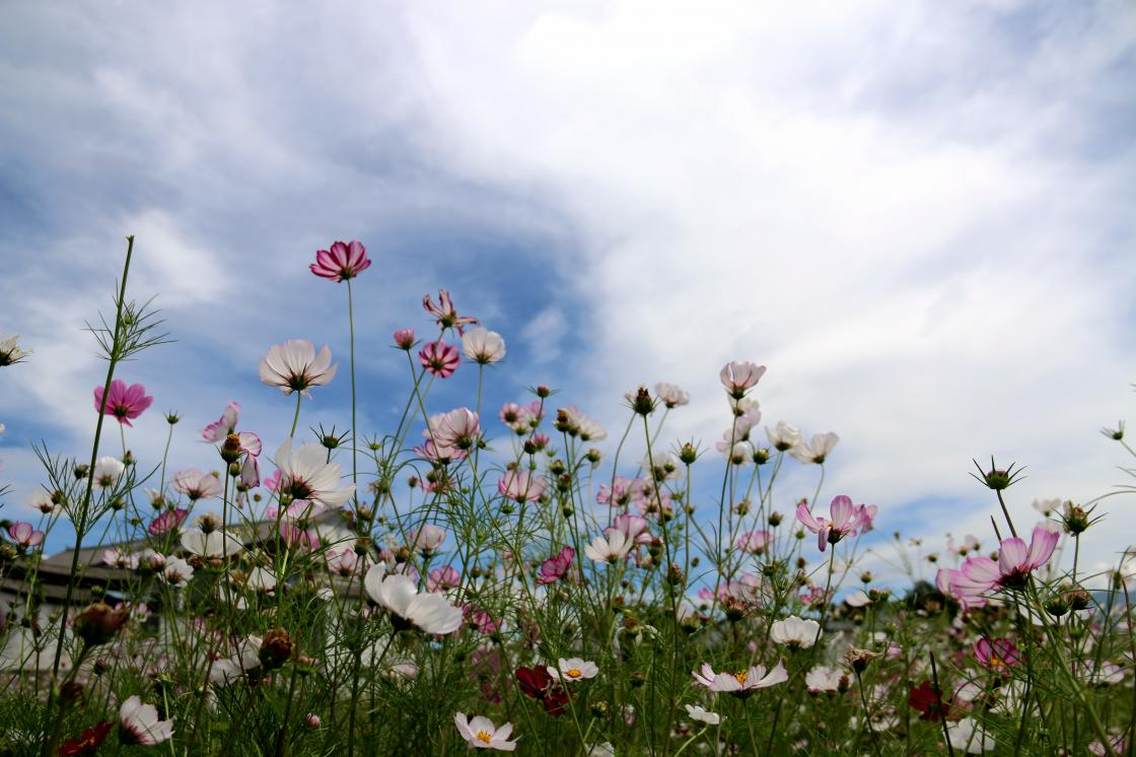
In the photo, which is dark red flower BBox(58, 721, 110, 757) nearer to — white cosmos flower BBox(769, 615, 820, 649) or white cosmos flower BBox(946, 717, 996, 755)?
white cosmos flower BBox(769, 615, 820, 649)

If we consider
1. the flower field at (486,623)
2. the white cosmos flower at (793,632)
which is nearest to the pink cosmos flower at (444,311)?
the flower field at (486,623)

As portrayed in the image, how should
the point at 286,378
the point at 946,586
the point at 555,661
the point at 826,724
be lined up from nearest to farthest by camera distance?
1. the point at 555,661
2. the point at 286,378
3. the point at 946,586
4. the point at 826,724

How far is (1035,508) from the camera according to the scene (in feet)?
6.73

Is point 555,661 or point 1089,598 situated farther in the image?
point 555,661

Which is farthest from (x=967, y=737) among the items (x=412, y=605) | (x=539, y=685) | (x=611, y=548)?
(x=412, y=605)

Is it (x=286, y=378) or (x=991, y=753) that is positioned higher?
(x=286, y=378)

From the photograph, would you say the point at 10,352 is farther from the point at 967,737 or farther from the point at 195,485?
the point at 967,737

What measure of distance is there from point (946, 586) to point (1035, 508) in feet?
1.98

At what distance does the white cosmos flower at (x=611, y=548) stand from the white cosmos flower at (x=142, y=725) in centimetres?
81

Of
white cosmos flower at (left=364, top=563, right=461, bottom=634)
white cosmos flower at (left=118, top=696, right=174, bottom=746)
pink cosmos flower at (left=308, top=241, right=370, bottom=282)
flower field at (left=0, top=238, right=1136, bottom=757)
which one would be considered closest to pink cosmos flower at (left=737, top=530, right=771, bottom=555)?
flower field at (left=0, top=238, right=1136, bottom=757)

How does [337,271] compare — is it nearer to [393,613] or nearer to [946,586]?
[393,613]

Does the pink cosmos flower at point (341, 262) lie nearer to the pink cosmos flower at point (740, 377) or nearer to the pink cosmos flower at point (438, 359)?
the pink cosmos flower at point (438, 359)

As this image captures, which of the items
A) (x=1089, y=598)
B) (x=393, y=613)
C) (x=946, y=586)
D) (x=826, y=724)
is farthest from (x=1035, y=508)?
(x=393, y=613)

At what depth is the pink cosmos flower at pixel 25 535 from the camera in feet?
5.94
